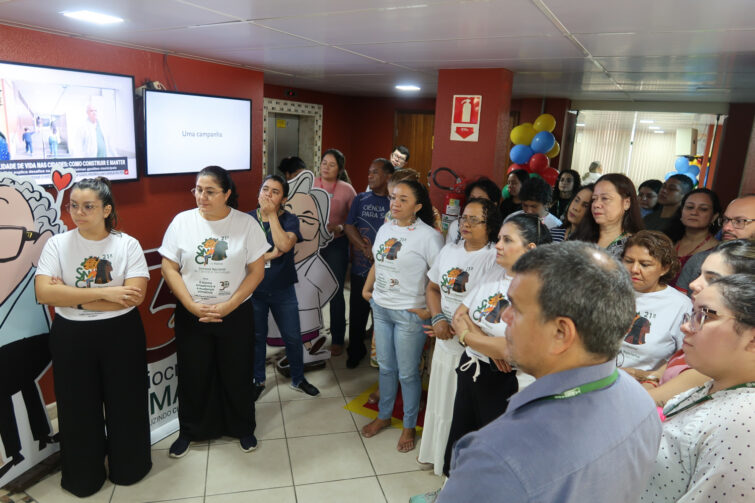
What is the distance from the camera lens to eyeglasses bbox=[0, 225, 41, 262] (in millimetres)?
2576

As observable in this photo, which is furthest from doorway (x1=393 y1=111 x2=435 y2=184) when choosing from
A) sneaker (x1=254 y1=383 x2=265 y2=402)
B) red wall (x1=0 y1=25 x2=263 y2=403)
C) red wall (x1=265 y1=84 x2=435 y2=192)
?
sneaker (x1=254 y1=383 x2=265 y2=402)

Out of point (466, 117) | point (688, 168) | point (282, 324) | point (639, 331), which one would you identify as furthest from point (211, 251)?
point (688, 168)

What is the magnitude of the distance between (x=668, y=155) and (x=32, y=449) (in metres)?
14.9

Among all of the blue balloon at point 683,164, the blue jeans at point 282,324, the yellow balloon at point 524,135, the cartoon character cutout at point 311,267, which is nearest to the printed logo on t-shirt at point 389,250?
the blue jeans at point 282,324

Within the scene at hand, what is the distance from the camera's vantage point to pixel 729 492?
102 centimetres

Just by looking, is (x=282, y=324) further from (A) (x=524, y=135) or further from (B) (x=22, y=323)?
(A) (x=524, y=135)

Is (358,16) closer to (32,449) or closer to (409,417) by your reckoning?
(409,417)

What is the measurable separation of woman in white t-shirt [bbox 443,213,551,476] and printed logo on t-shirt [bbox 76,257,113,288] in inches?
72.4

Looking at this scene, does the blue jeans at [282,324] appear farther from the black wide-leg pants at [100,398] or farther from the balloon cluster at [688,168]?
the balloon cluster at [688,168]

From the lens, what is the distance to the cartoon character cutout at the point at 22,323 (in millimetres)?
2607

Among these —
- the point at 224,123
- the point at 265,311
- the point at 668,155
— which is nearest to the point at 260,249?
the point at 265,311

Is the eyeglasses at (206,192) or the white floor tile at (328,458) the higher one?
the eyeglasses at (206,192)

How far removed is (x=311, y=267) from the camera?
→ 426 cm

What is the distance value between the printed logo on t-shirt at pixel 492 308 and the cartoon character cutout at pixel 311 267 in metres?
2.12
